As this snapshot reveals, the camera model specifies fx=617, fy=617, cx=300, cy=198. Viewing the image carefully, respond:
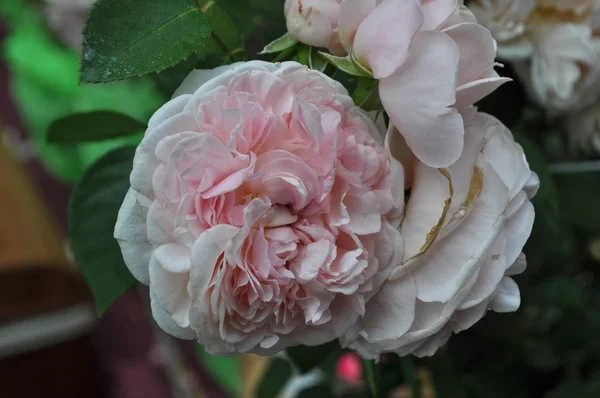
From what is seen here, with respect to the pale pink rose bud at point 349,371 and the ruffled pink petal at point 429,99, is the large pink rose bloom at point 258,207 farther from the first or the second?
the pale pink rose bud at point 349,371

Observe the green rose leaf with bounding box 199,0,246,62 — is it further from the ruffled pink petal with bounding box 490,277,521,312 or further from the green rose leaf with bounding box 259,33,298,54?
the ruffled pink petal with bounding box 490,277,521,312

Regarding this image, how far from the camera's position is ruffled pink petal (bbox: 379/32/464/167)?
0.73 ft

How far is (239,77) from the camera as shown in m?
0.23

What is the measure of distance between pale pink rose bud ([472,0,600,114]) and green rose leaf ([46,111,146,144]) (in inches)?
9.1

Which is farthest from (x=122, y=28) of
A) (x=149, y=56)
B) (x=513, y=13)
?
(x=513, y=13)

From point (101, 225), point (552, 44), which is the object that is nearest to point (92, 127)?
point (101, 225)

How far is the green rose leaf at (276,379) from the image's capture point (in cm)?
60

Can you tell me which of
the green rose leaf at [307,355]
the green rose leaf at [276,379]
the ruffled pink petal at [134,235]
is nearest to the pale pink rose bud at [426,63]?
the ruffled pink petal at [134,235]

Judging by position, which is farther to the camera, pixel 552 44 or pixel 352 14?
pixel 552 44

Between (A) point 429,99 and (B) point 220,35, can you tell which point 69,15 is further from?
(A) point 429,99

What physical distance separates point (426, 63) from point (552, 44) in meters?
0.23

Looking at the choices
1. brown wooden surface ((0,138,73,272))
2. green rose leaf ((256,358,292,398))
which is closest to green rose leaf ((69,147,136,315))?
green rose leaf ((256,358,292,398))

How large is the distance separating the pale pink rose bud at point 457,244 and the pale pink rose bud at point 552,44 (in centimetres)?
16

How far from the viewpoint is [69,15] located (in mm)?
726
